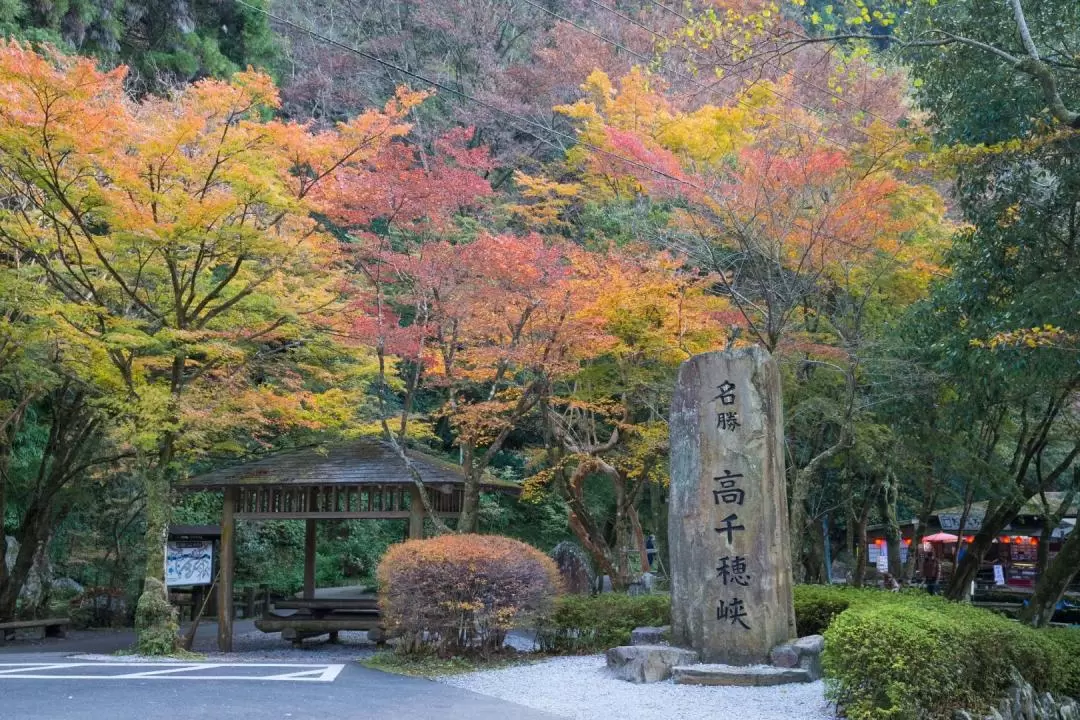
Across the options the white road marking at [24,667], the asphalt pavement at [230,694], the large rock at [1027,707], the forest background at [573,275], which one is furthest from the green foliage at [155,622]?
the large rock at [1027,707]

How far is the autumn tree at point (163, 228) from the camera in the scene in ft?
35.2

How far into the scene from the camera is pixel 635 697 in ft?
26.1

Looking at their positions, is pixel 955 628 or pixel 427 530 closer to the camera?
pixel 955 628

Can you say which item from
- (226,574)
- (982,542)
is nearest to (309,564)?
(226,574)

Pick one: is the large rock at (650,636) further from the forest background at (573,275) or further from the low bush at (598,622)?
the forest background at (573,275)

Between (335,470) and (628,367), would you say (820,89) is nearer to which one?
(628,367)

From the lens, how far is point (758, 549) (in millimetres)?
8766

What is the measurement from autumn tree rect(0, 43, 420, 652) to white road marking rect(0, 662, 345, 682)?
6.17 feet

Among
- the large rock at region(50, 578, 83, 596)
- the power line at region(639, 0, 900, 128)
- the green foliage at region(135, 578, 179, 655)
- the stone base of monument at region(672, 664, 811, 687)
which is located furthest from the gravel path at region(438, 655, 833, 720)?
the large rock at region(50, 578, 83, 596)

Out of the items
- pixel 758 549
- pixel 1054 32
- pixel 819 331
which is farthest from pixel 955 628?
pixel 819 331

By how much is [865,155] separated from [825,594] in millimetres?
5985

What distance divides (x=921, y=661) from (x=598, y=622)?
5.26 metres

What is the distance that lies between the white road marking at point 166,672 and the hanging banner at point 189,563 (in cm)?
465

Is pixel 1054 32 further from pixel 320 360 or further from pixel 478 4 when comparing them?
pixel 478 4
